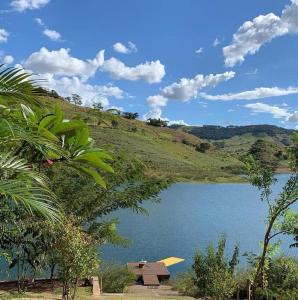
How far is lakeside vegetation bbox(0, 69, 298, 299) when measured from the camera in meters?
4.07

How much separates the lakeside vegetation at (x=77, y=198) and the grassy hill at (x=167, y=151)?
89784mm

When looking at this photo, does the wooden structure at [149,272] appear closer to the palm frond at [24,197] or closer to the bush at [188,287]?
the bush at [188,287]

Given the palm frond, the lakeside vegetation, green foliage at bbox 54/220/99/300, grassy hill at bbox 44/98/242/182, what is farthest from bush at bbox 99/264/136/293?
grassy hill at bbox 44/98/242/182

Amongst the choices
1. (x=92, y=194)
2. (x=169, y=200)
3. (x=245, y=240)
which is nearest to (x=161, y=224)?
(x=245, y=240)

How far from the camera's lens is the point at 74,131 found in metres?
4.52

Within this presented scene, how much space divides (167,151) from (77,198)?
132 metres

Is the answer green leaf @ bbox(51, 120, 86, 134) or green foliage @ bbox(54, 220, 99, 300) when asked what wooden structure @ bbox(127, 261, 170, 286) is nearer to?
green foliage @ bbox(54, 220, 99, 300)

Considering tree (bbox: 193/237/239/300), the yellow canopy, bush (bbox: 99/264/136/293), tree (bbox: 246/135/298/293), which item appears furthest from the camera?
the yellow canopy

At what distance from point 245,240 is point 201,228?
8945 mm

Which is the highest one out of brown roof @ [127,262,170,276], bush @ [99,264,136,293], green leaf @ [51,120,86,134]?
green leaf @ [51,120,86,134]

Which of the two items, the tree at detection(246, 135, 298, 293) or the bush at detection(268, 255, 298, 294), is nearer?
the tree at detection(246, 135, 298, 293)

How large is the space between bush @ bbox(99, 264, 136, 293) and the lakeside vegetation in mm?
88

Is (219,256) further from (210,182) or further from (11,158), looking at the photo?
(210,182)

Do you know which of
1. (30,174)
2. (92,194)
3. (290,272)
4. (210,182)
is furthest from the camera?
(210,182)
